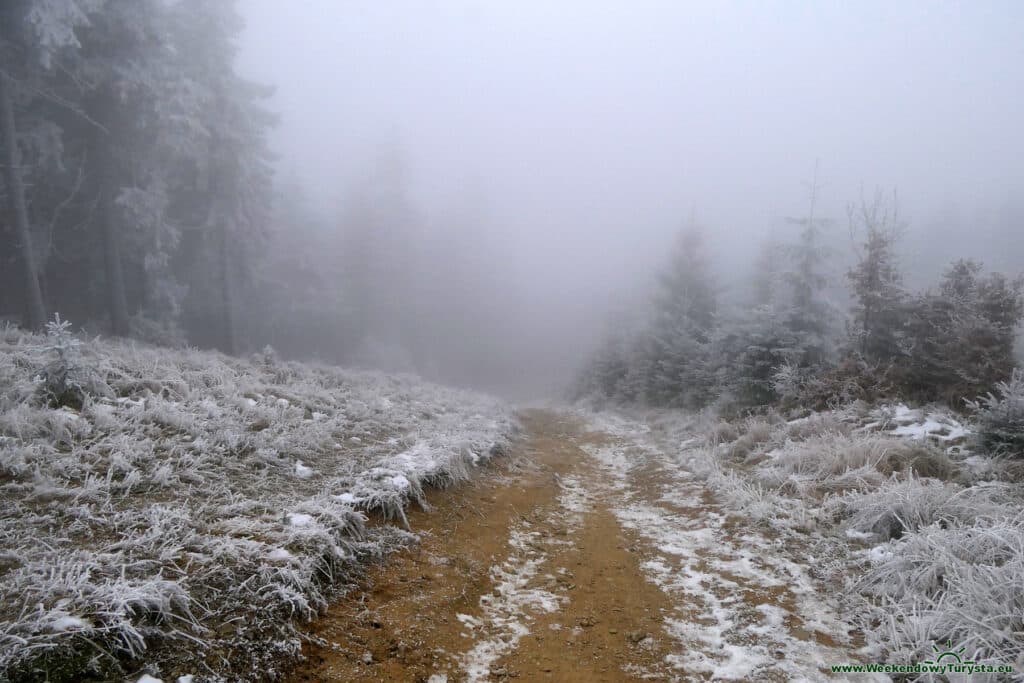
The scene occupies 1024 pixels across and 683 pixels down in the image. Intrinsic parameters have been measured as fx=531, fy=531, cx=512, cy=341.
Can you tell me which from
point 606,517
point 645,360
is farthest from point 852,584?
point 645,360

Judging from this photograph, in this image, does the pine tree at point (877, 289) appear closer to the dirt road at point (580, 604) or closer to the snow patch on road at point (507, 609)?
the dirt road at point (580, 604)

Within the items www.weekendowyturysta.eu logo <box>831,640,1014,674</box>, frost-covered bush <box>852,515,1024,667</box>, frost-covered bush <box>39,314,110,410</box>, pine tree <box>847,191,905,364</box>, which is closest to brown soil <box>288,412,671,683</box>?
www.weekendowyturysta.eu logo <box>831,640,1014,674</box>

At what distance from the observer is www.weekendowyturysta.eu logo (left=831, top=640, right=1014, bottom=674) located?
3102 millimetres

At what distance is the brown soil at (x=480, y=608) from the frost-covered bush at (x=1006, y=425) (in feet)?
15.9

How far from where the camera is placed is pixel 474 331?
165ft

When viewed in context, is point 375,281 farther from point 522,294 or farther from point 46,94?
point 522,294

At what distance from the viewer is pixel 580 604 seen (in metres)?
4.76

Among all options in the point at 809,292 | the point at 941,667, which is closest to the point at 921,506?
the point at 941,667

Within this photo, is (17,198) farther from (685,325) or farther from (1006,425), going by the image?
(685,325)

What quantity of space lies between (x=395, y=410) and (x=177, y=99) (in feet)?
38.4

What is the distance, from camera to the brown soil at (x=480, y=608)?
3.67m

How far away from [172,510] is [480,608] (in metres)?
2.71

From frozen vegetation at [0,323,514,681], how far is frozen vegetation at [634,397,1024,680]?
415cm

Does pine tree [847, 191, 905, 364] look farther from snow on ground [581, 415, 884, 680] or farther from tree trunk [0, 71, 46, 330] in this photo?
tree trunk [0, 71, 46, 330]
